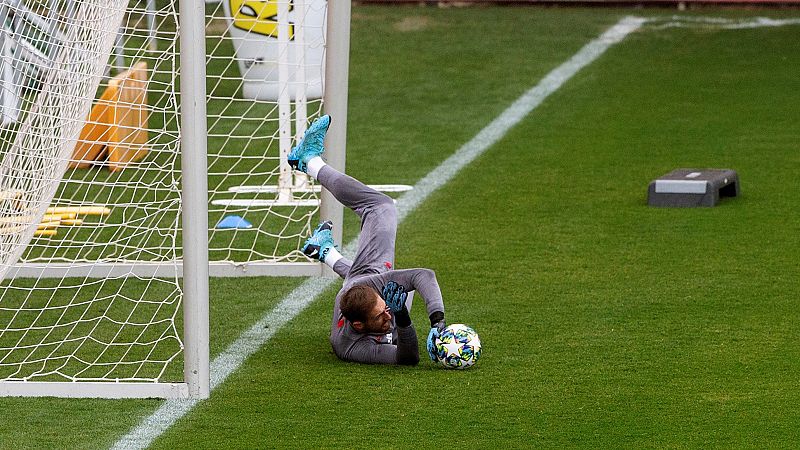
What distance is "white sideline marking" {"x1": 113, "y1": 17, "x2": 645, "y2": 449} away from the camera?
209 inches

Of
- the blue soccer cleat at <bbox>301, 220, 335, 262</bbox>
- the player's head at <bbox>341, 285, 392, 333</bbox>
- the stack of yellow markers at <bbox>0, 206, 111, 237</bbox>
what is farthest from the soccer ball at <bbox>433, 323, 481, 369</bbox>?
the stack of yellow markers at <bbox>0, 206, 111, 237</bbox>

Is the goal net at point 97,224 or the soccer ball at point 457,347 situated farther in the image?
the goal net at point 97,224

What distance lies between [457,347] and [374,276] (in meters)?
0.52

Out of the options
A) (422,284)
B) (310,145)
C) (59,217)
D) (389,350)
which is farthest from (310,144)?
(59,217)

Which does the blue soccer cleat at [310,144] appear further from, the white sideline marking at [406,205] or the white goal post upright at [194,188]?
the white goal post upright at [194,188]

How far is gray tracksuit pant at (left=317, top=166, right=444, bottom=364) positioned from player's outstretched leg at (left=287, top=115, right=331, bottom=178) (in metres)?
0.08

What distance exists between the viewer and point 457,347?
5754 mm

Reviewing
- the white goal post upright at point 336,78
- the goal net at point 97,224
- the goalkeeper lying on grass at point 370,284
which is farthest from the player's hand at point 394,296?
the white goal post upright at point 336,78

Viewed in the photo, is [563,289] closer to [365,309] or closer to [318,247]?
[318,247]

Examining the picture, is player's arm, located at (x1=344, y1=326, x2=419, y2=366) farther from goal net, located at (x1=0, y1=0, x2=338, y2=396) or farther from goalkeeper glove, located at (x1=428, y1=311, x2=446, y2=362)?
goal net, located at (x1=0, y1=0, x2=338, y2=396)

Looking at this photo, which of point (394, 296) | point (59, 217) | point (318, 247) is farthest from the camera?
point (59, 217)

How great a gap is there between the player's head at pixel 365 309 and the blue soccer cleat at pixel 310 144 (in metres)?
0.85

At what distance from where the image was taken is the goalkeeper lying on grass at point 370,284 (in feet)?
19.0

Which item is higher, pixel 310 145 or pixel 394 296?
pixel 310 145
